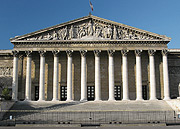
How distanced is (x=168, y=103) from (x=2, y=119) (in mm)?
20752

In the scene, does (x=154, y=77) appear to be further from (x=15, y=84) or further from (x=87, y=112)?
(x=15, y=84)

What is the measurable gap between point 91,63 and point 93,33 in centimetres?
486

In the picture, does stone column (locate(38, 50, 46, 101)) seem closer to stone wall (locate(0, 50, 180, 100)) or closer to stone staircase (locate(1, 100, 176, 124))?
stone staircase (locate(1, 100, 176, 124))

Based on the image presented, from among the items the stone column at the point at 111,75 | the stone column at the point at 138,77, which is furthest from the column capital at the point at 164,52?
the stone column at the point at 111,75

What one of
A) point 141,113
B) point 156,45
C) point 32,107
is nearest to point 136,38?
point 156,45

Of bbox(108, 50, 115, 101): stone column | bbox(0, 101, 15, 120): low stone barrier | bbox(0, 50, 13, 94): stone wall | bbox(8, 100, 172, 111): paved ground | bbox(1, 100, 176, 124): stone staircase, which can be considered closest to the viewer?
bbox(1, 100, 176, 124): stone staircase

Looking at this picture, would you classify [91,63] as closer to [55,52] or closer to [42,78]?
[55,52]

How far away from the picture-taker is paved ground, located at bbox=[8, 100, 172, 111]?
31.7 metres

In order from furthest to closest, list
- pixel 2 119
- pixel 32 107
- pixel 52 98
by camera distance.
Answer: pixel 52 98, pixel 32 107, pixel 2 119

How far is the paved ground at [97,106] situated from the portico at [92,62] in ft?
5.94

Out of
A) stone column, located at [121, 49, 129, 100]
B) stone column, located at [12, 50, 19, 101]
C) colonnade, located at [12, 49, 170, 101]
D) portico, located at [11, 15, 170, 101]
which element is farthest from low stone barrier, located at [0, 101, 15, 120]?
stone column, located at [121, 49, 129, 100]

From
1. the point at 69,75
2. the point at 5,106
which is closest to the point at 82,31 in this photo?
the point at 69,75

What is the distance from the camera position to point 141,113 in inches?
1155

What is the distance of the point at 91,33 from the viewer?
37.4m
